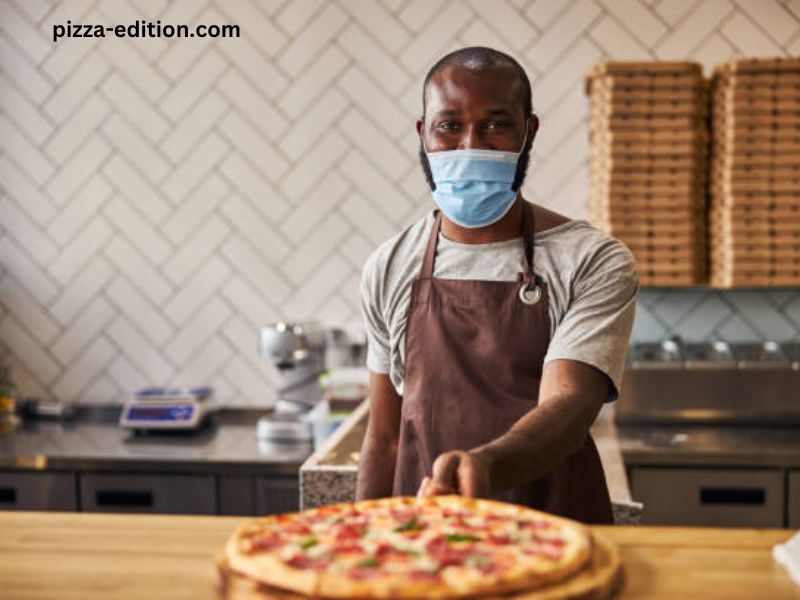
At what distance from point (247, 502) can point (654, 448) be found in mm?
1300

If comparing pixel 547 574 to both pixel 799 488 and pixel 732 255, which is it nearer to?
pixel 799 488

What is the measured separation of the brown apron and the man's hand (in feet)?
1.09

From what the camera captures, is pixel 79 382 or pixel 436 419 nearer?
pixel 436 419

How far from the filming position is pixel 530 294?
73.7 inches

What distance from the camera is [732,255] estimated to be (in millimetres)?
3404

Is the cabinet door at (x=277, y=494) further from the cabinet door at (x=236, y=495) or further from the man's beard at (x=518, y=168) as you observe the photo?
the man's beard at (x=518, y=168)

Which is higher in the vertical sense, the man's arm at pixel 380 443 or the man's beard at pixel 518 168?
the man's beard at pixel 518 168

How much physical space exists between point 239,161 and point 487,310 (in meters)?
2.28

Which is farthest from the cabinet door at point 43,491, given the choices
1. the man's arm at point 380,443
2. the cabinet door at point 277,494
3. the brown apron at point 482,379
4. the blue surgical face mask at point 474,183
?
the blue surgical face mask at point 474,183

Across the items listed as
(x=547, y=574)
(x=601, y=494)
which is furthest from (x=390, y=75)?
(x=547, y=574)

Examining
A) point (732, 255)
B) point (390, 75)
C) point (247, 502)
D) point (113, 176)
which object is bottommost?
point (247, 502)

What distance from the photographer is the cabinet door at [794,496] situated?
3.10m

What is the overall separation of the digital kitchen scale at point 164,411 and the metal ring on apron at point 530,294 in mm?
2060

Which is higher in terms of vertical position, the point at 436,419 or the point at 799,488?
the point at 436,419
